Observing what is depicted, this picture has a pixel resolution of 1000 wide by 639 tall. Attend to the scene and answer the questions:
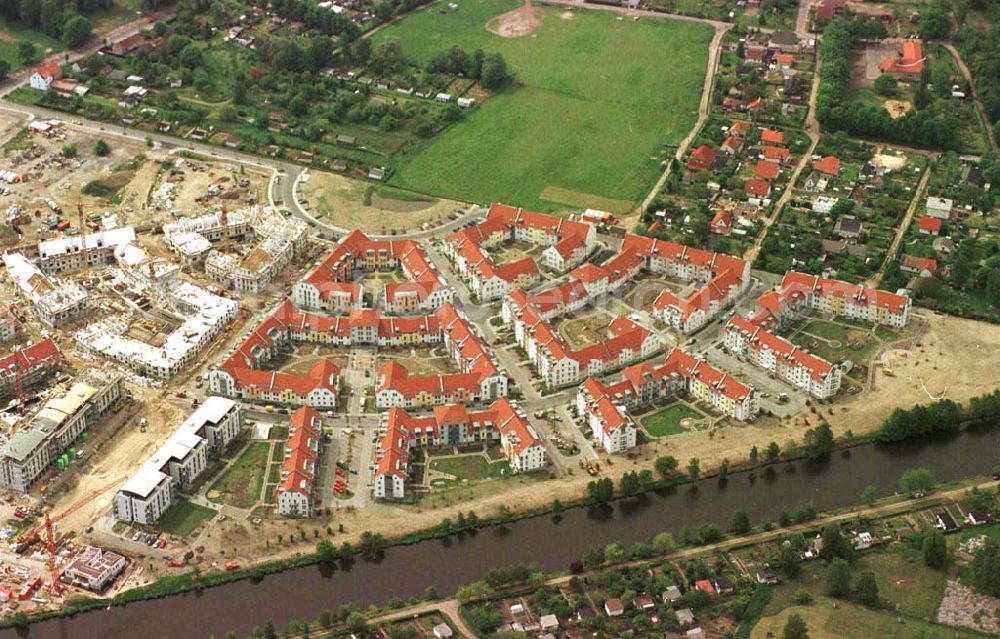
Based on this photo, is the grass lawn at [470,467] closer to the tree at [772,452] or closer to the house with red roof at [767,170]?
the tree at [772,452]

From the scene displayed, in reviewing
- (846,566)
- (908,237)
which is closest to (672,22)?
(908,237)

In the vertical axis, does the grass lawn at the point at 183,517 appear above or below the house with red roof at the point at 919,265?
below

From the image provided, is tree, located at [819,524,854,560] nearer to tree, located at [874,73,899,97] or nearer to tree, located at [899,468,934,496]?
tree, located at [899,468,934,496]

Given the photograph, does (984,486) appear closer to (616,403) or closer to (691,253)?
(616,403)

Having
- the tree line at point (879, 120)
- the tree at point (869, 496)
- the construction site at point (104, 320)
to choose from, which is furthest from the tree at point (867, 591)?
the tree line at point (879, 120)

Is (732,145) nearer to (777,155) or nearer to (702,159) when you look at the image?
(777,155)

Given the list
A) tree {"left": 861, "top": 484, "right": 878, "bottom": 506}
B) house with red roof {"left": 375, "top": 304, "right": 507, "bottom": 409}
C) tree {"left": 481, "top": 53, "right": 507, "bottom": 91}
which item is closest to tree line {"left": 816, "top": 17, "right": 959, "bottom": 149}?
tree {"left": 481, "top": 53, "right": 507, "bottom": 91}
